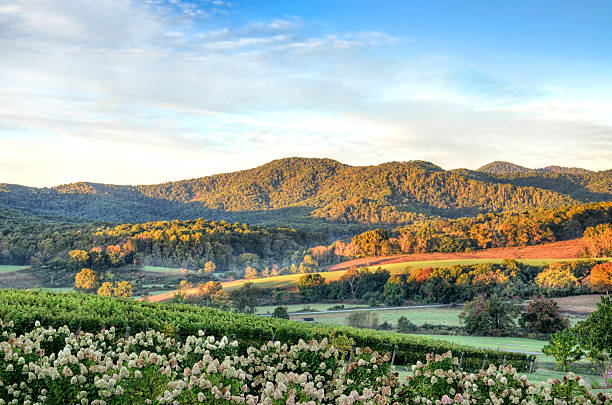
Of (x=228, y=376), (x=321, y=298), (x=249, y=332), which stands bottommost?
(x=321, y=298)

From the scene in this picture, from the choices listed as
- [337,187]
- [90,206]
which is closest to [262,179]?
[337,187]

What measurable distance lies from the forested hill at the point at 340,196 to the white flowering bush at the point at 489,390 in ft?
382

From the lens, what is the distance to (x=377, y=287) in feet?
193

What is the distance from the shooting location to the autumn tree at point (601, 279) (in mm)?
46969

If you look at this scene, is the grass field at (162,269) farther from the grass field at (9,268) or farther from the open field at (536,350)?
the open field at (536,350)

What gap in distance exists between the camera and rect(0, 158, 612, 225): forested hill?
431 ft

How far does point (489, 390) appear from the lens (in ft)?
23.5

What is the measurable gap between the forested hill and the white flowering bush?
11652 centimetres

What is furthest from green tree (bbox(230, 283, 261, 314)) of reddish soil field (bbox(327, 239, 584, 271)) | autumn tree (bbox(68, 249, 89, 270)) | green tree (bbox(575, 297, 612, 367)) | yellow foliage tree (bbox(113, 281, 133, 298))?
green tree (bbox(575, 297, 612, 367))

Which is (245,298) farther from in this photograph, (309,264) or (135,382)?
(135,382)

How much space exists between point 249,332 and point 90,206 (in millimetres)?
141329

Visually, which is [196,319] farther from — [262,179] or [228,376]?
[262,179]

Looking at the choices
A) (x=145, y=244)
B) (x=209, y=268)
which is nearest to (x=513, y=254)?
(x=209, y=268)

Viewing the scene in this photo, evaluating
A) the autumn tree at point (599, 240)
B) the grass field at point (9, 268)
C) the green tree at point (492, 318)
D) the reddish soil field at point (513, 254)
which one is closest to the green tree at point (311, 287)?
the reddish soil field at point (513, 254)
